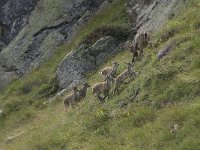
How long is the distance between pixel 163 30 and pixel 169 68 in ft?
22.4

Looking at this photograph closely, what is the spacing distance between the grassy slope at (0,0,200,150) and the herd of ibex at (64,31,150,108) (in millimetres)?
420

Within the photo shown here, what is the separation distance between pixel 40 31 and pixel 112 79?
20694mm

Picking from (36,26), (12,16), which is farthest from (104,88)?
(12,16)

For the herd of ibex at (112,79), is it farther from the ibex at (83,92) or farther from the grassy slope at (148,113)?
the grassy slope at (148,113)

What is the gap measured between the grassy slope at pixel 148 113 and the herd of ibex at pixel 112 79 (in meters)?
0.42

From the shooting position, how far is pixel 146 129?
2070 centimetres

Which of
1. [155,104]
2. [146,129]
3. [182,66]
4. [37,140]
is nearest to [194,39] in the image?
[182,66]

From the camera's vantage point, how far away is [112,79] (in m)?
26.6

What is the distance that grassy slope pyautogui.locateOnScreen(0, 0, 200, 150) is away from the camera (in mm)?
19922

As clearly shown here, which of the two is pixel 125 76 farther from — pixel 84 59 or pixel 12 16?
pixel 12 16

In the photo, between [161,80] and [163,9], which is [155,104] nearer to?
[161,80]

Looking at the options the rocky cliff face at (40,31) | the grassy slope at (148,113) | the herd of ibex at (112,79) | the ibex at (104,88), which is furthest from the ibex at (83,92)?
the rocky cliff face at (40,31)

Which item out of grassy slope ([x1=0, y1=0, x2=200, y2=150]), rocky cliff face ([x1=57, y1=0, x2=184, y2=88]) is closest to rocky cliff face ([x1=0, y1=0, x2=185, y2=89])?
rocky cliff face ([x1=57, y1=0, x2=184, y2=88])

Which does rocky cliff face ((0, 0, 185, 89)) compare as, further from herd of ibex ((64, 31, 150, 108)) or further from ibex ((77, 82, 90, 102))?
ibex ((77, 82, 90, 102))
